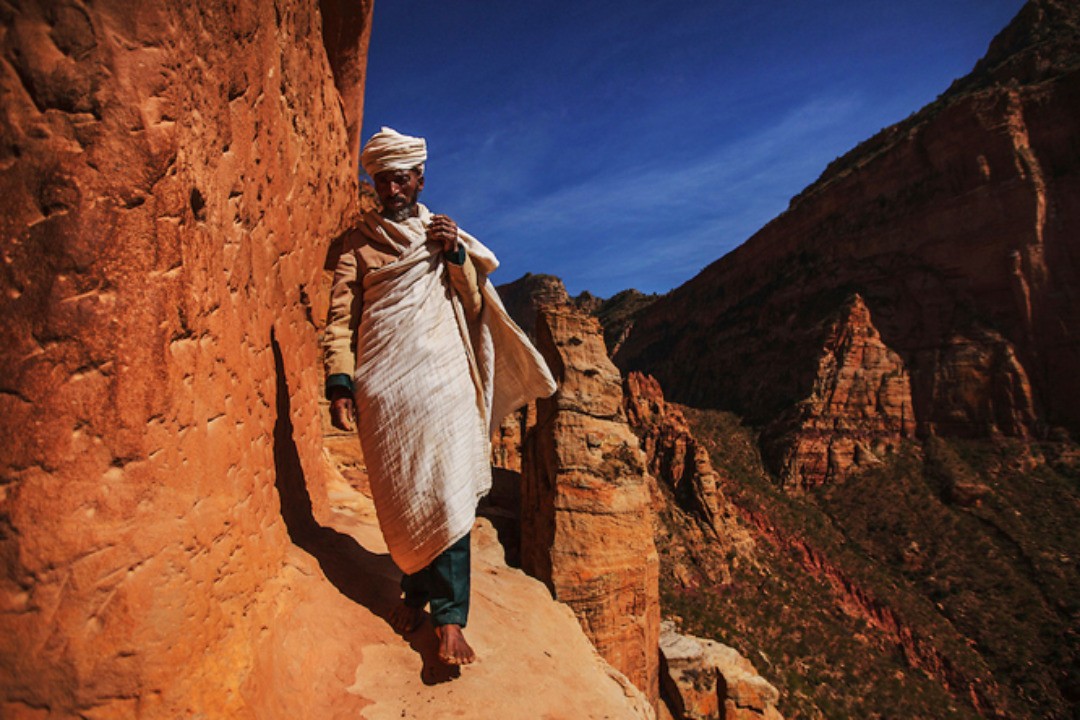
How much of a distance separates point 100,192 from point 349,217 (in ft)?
15.7

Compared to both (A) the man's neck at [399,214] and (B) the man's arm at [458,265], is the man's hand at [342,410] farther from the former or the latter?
(A) the man's neck at [399,214]

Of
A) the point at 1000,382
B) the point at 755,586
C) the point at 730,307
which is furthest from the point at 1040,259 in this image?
the point at 755,586

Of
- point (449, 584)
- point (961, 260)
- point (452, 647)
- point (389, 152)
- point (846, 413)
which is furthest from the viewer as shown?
point (961, 260)

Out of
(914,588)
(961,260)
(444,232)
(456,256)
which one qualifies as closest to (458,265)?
(456,256)

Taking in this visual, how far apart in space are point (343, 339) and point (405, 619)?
140 centimetres

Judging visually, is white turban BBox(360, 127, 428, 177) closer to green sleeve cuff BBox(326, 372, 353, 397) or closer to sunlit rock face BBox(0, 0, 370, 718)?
sunlit rock face BBox(0, 0, 370, 718)

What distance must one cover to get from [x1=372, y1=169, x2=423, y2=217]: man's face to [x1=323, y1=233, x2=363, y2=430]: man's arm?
0.28 meters

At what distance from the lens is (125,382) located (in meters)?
1.76

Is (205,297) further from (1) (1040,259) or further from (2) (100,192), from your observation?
(1) (1040,259)

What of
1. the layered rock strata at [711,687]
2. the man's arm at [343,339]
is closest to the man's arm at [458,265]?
the man's arm at [343,339]

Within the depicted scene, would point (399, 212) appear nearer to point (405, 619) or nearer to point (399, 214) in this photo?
point (399, 214)

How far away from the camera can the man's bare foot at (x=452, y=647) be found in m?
2.67

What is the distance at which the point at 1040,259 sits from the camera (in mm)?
39469

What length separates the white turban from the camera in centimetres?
309
